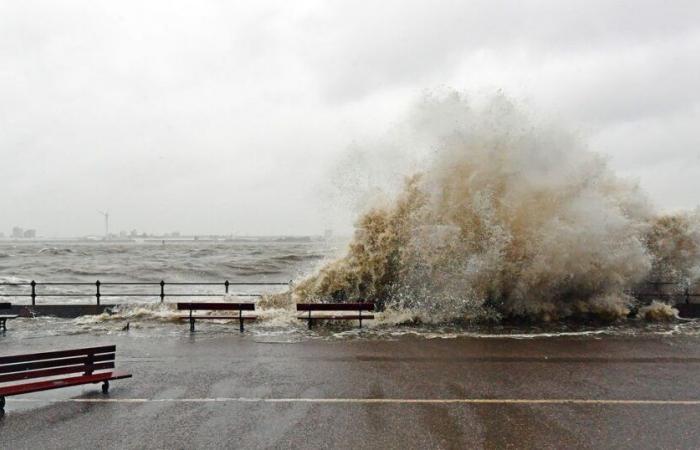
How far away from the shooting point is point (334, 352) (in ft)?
32.3

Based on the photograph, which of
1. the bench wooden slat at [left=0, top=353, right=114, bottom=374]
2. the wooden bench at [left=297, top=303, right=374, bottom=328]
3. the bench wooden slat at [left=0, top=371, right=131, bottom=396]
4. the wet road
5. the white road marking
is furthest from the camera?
the wooden bench at [left=297, top=303, right=374, bottom=328]

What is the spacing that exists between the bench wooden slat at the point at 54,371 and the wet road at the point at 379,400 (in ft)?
1.12

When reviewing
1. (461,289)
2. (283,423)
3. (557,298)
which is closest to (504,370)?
(283,423)

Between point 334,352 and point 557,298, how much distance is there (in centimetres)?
819

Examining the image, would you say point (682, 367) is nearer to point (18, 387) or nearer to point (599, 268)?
point (599, 268)

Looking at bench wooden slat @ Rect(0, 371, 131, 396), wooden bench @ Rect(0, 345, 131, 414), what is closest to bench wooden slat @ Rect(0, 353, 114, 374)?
wooden bench @ Rect(0, 345, 131, 414)

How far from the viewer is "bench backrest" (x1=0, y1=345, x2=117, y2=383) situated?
268 inches

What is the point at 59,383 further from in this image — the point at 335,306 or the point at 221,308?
the point at 335,306

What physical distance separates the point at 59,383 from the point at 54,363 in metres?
0.38

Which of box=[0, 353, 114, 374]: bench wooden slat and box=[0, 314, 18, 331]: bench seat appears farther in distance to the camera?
box=[0, 314, 18, 331]: bench seat

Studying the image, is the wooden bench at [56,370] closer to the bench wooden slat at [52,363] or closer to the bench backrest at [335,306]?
the bench wooden slat at [52,363]

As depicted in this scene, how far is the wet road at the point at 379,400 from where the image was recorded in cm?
555

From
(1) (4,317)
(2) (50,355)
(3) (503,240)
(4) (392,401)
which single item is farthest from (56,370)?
(3) (503,240)

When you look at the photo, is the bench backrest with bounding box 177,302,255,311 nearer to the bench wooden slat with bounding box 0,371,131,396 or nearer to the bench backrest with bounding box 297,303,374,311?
the bench backrest with bounding box 297,303,374,311
